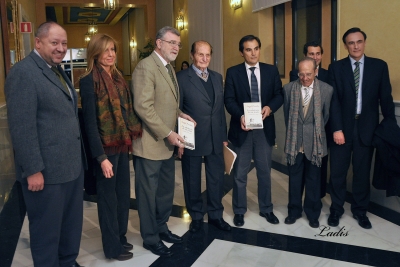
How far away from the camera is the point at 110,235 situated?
2779 mm

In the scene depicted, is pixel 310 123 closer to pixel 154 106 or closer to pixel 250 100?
pixel 250 100

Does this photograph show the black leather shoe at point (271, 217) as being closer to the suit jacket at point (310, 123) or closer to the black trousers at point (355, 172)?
the black trousers at point (355, 172)

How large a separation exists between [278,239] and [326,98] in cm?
120

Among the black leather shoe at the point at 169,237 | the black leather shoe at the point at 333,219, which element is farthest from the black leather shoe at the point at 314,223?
the black leather shoe at the point at 169,237

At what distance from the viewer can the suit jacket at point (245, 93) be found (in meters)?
3.50

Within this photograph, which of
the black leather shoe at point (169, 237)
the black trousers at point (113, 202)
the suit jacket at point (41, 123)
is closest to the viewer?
the suit jacket at point (41, 123)

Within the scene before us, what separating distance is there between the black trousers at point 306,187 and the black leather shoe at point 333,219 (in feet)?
0.39

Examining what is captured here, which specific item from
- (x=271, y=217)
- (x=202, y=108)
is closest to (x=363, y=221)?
(x=271, y=217)

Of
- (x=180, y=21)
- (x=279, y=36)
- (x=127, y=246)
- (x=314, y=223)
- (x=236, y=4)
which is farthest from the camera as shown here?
→ (x=180, y=21)

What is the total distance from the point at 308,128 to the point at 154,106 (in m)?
1.30

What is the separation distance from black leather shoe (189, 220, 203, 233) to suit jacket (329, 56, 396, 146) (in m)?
1.36

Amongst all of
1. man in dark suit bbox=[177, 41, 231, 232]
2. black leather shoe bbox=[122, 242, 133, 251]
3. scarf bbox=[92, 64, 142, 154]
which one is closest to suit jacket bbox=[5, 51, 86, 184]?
scarf bbox=[92, 64, 142, 154]

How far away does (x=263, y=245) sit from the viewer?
3.11 m

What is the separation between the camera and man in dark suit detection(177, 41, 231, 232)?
3.23m
